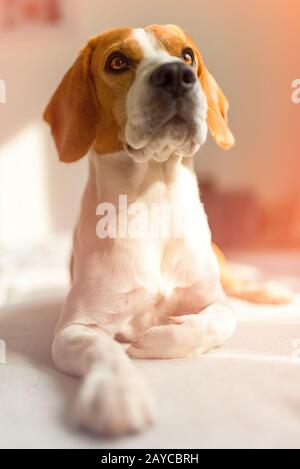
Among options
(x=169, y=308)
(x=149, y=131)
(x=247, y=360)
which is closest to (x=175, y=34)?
(x=149, y=131)

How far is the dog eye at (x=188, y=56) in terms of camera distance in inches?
58.9

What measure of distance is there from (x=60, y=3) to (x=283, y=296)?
2.06 meters

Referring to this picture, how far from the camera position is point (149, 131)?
52.7 inches

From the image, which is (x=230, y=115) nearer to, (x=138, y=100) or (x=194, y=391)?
(x=138, y=100)

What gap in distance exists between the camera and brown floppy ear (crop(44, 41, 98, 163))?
1.51 m

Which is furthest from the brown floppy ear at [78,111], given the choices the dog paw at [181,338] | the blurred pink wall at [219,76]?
the blurred pink wall at [219,76]

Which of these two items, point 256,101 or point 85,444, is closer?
point 85,444

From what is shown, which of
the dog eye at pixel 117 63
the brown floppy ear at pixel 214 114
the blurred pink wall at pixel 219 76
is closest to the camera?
the dog eye at pixel 117 63

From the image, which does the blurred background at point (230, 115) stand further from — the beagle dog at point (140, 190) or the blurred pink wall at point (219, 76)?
the beagle dog at point (140, 190)

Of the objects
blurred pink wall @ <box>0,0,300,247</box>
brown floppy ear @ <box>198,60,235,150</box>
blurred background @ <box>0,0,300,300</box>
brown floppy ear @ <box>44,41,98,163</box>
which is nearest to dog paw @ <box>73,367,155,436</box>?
brown floppy ear @ <box>44,41,98,163</box>

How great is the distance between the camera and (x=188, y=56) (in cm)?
151

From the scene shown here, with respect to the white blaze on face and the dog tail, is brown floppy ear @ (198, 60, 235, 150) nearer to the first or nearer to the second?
the white blaze on face

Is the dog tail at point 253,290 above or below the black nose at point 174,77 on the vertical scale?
below

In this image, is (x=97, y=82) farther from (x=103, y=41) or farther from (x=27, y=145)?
(x=27, y=145)
